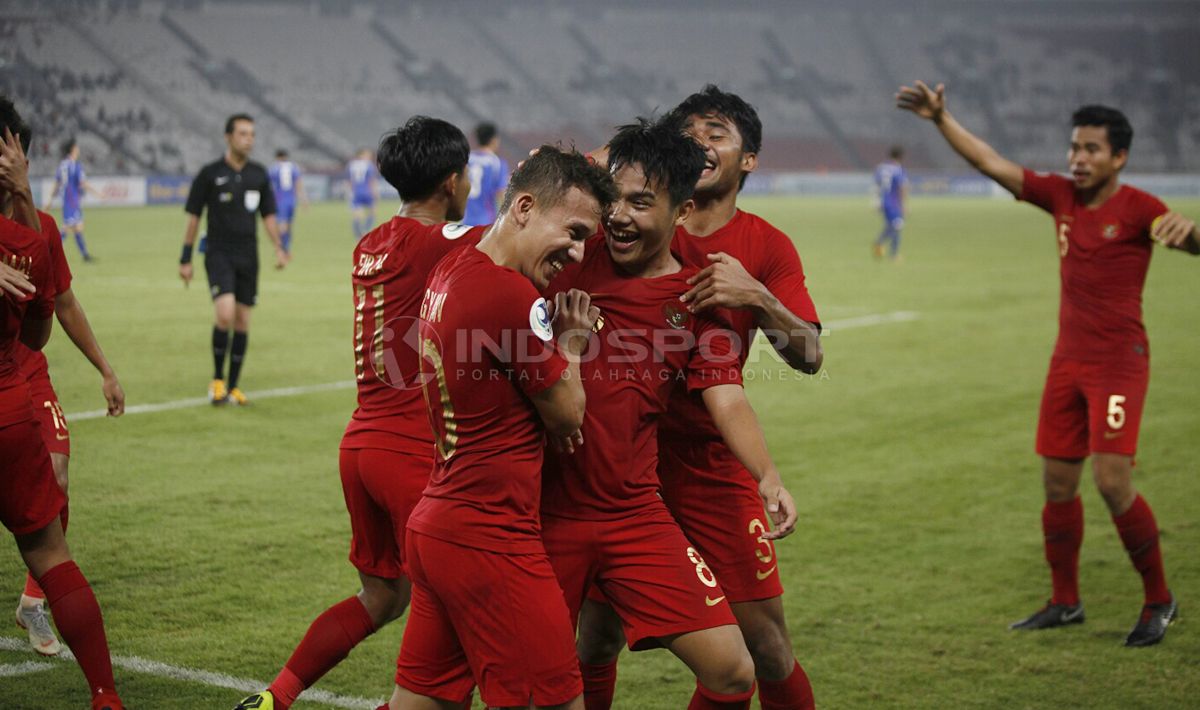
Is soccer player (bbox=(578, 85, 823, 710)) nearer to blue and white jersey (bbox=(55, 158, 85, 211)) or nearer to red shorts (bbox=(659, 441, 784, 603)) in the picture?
red shorts (bbox=(659, 441, 784, 603))

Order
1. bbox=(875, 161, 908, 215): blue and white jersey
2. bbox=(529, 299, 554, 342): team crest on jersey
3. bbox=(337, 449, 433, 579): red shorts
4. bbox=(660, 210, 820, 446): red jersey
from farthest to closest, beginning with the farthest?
bbox=(875, 161, 908, 215): blue and white jersey, bbox=(337, 449, 433, 579): red shorts, bbox=(660, 210, 820, 446): red jersey, bbox=(529, 299, 554, 342): team crest on jersey

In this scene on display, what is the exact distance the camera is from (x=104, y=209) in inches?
1481

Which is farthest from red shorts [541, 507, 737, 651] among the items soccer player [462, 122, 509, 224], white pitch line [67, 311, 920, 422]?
soccer player [462, 122, 509, 224]

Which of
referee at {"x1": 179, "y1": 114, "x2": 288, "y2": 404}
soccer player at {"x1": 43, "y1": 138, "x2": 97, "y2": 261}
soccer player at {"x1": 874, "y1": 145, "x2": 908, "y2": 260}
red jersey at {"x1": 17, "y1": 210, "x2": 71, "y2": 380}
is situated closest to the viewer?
red jersey at {"x1": 17, "y1": 210, "x2": 71, "y2": 380}

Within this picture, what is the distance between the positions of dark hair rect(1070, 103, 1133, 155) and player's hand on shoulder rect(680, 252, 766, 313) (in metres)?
3.13

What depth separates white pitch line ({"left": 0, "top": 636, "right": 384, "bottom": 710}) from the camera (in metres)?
5.02

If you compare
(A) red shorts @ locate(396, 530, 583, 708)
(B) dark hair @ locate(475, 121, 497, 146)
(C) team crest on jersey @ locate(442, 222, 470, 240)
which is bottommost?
(A) red shorts @ locate(396, 530, 583, 708)

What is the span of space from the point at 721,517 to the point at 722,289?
32.1 inches

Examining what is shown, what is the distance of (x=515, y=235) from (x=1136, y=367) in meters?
3.87

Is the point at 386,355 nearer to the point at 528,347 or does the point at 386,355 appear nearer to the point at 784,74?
the point at 528,347

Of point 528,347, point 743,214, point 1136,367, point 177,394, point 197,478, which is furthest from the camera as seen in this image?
point 177,394

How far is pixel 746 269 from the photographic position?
4238 mm

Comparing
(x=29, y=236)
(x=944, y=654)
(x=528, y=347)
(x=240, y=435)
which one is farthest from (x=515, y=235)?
(x=240, y=435)

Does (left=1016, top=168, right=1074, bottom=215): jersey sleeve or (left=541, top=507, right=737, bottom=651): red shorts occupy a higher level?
(left=1016, top=168, right=1074, bottom=215): jersey sleeve
